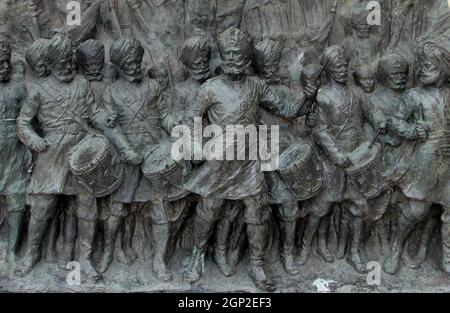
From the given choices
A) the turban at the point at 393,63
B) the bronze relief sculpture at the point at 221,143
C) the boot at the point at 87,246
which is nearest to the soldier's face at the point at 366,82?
the bronze relief sculpture at the point at 221,143

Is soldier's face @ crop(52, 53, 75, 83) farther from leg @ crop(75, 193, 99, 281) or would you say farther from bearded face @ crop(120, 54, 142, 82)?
leg @ crop(75, 193, 99, 281)

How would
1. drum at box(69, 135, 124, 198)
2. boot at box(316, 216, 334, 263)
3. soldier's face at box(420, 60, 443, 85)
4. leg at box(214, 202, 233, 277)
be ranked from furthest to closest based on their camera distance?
boot at box(316, 216, 334, 263)
leg at box(214, 202, 233, 277)
soldier's face at box(420, 60, 443, 85)
drum at box(69, 135, 124, 198)

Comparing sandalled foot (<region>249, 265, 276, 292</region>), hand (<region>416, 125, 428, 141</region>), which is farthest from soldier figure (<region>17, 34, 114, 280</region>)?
hand (<region>416, 125, 428, 141</region>)

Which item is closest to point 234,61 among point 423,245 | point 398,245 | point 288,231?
point 288,231

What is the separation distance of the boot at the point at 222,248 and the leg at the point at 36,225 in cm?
143

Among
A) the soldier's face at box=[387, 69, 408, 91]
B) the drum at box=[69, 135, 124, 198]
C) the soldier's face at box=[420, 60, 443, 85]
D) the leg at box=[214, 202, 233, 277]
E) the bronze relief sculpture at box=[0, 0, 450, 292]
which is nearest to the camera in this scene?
the drum at box=[69, 135, 124, 198]

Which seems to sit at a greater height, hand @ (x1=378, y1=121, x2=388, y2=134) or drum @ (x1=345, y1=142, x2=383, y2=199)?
hand @ (x1=378, y1=121, x2=388, y2=134)

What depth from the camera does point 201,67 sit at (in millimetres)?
6203

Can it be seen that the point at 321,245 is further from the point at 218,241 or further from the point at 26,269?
the point at 26,269

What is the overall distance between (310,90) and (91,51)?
6.11 feet

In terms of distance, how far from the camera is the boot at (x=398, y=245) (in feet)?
21.5

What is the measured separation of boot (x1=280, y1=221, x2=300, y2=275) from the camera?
6.47 metres

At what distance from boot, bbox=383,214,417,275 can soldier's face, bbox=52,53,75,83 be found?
3120 millimetres

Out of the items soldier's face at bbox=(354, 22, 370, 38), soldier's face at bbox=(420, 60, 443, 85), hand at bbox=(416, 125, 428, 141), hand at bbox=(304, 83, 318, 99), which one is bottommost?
hand at bbox=(416, 125, 428, 141)
